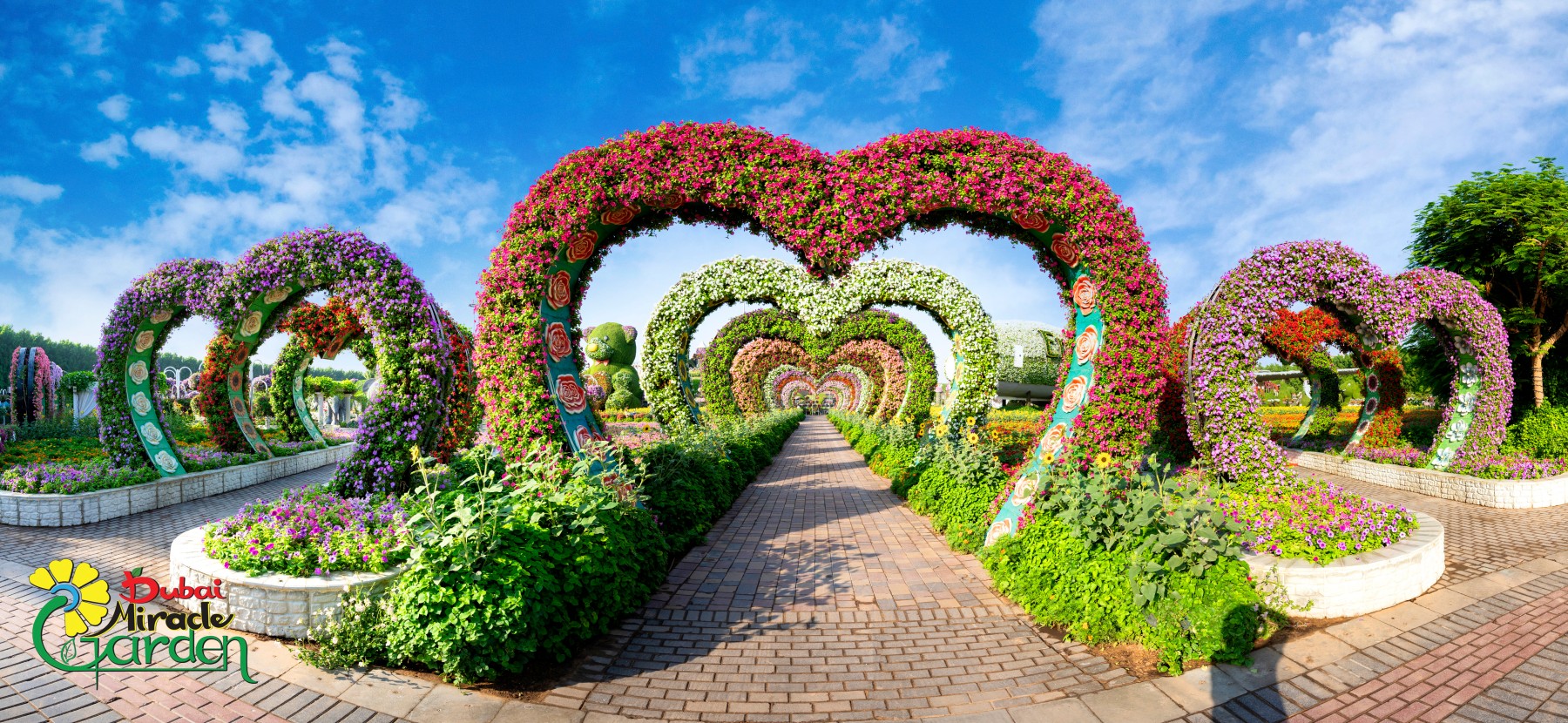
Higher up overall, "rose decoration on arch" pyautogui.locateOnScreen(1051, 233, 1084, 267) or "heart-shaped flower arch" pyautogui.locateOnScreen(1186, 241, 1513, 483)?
"rose decoration on arch" pyautogui.locateOnScreen(1051, 233, 1084, 267)

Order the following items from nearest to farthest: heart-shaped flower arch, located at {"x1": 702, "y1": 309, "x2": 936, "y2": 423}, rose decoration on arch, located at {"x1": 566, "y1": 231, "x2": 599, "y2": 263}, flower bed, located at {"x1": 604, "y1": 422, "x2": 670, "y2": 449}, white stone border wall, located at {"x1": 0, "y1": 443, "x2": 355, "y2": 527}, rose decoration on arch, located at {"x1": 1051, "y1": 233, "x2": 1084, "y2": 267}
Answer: rose decoration on arch, located at {"x1": 1051, "y1": 233, "x2": 1084, "y2": 267} → rose decoration on arch, located at {"x1": 566, "y1": 231, "x2": 599, "y2": 263} → white stone border wall, located at {"x1": 0, "y1": 443, "x2": 355, "y2": 527} → flower bed, located at {"x1": 604, "y1": 422, "x2": 670, "y2": 449} → heart-shaped flower arch, located at {"x1": 702, "y1": 309, "x2": 936, "y2": 423}

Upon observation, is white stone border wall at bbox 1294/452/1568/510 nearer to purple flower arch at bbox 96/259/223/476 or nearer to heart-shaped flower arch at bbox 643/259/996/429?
heart-shaped flower arch at bbox 643/259/996/429

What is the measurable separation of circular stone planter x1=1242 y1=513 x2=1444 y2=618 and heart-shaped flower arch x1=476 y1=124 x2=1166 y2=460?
1379mm

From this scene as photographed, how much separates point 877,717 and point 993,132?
4.87 m

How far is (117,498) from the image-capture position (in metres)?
7.84

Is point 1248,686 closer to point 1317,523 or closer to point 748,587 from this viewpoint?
point 1317,523

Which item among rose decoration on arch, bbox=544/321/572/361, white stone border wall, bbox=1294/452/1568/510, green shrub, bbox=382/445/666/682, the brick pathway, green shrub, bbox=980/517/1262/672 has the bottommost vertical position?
white stone border wall, bbox=1294/452/1568/510

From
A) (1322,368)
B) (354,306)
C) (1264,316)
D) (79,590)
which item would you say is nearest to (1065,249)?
(1264,316)

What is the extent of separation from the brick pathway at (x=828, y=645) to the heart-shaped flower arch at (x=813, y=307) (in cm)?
567

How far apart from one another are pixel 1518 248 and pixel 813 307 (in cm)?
1268

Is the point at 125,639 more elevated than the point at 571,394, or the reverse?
the point at 571,394

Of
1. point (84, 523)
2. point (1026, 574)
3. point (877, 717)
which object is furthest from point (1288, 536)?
point (84, 523)

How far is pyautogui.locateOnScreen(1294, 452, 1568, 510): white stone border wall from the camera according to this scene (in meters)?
8.55

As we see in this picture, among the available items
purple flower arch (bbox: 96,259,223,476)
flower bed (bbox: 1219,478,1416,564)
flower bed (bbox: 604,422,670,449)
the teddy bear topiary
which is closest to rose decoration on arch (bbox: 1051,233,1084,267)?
flower bed (bbox: 1219,478,1416,564)
